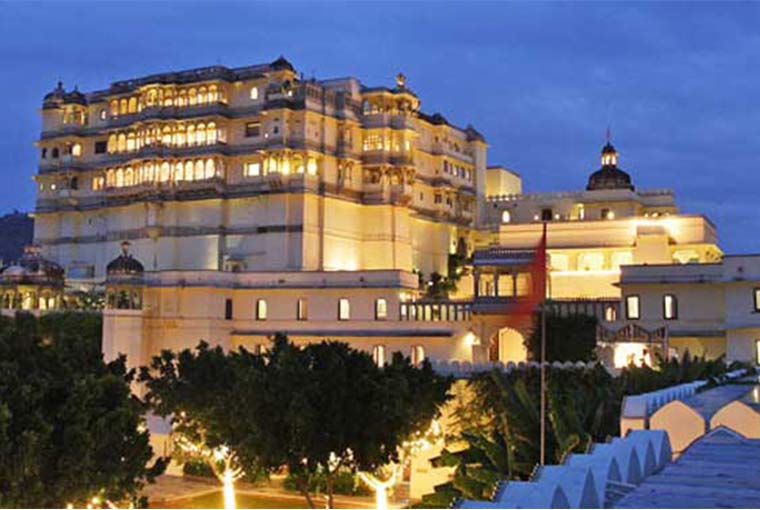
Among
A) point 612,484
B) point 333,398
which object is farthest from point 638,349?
point 612,484

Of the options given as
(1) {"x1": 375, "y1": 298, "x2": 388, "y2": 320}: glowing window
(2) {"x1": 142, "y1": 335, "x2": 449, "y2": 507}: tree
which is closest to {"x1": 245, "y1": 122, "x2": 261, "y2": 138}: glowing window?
(1) {"x1": 375, "y1": 298, "x2": 388, "y2": 320}: glowing window

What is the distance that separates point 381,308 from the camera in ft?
182

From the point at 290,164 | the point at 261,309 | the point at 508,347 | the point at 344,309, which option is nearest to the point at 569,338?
the point at 508,347

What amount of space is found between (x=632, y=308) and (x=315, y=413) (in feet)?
86.3

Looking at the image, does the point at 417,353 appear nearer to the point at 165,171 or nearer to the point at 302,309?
the point at 302,309

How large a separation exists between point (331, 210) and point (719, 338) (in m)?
30.9

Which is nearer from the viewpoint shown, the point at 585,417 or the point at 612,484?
the point at 612,484

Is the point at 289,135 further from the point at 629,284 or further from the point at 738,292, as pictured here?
the point at 738,292

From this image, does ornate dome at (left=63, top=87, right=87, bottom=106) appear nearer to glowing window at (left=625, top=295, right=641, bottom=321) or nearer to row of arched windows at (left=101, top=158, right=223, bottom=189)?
row of arched windows at (left=101, top=158, right=223, bottom=189)

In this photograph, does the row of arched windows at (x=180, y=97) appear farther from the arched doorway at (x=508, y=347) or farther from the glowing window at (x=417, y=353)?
the arched doorway at (x=508, y=347)

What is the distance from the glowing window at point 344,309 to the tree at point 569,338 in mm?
14803

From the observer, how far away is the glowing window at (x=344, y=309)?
184 feet

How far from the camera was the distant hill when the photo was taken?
169625 millimetres

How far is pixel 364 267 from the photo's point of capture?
7006 cm
